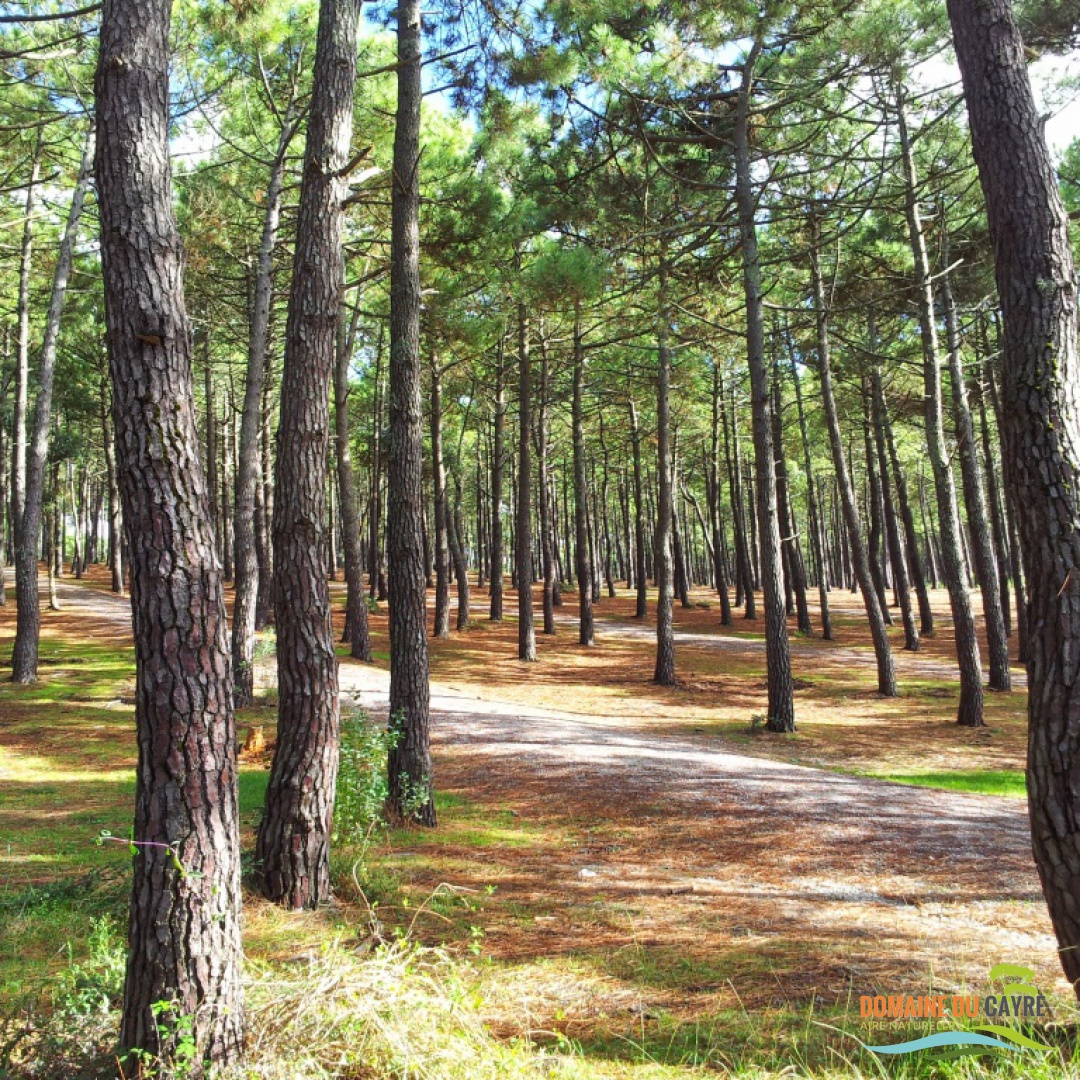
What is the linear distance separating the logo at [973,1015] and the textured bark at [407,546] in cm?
382

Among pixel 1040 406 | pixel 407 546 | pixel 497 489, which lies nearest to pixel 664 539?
pixel 497 489

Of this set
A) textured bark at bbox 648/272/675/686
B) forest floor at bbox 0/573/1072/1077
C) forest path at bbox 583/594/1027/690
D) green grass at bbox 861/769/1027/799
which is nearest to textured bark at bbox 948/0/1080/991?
forest floor at bbox 0/573/1072/1077

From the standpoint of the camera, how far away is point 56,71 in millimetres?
12617

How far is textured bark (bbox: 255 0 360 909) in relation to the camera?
4.47m

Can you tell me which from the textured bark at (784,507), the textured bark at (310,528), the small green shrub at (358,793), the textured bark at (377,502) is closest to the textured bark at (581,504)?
the textured bark at (784,507)

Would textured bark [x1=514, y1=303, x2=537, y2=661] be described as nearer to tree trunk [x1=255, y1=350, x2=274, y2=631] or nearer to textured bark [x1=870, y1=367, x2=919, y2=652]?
Result: tree trunk [x1=255, y1=350, x2=274, y2=631]

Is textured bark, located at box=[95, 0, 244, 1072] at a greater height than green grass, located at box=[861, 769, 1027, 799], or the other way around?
textured bark, located at box=[95, 0, 244, 1072]

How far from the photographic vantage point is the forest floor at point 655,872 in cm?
327

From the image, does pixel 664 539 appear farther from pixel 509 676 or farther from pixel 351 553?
pixel 351 553

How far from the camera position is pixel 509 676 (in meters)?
15.6

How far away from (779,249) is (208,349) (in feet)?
50.4

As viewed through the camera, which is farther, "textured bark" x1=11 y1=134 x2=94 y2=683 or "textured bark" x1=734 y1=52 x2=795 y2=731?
"textured bark" x1=11 y1=134 x2=94 y2=683

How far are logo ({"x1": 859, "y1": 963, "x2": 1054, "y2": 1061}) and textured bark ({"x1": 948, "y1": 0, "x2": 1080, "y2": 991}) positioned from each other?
0.25 m

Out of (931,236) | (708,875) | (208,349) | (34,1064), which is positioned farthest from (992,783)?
(208,349)
